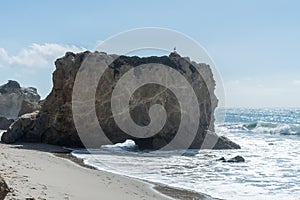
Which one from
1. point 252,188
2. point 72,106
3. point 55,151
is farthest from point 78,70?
point 252,188

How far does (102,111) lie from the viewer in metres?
26.2

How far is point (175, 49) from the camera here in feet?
96.2

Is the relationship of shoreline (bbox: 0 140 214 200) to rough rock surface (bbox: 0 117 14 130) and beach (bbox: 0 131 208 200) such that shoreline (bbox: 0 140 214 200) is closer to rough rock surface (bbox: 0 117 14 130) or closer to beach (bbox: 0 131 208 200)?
beach (bbox: 0 131 208 200)

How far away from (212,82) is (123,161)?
16.1m

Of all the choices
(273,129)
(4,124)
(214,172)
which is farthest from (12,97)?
(214,172)

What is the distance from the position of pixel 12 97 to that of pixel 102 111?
32.6m

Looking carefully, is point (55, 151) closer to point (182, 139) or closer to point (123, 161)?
point (123, 161)

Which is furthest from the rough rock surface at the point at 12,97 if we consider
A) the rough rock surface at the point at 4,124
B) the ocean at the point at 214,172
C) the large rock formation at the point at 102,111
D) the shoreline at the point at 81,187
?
the shoreline at the point at 81,187

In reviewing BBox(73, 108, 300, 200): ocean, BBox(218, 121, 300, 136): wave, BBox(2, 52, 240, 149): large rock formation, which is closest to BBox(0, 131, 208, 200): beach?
BBox(73, 108, 300, 200): ocean

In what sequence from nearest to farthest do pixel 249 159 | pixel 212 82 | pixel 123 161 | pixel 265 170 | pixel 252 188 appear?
pixel 252 188
pixel 265 170
pixel 123 161
pixel 249 159
pixel 212 82

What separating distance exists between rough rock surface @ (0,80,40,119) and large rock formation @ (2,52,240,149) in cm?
2934

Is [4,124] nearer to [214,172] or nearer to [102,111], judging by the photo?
[102,111]

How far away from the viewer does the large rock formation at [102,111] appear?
25.7 metres

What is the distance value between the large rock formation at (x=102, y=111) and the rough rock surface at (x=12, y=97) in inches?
1155
